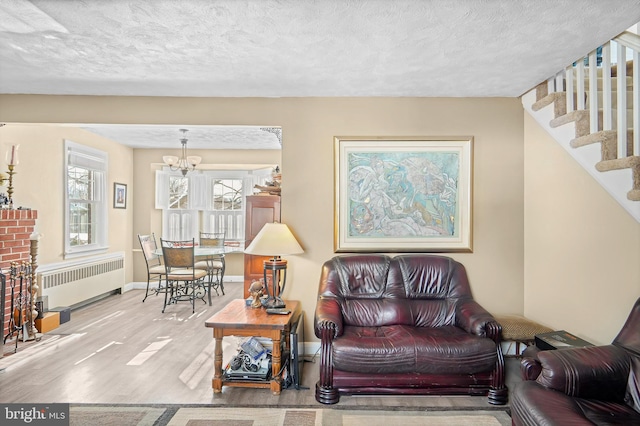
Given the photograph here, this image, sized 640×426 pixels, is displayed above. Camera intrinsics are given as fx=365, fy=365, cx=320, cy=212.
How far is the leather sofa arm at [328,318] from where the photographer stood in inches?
108

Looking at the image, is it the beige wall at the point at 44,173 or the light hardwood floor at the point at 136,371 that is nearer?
the light hardwood floor at the point at 136,371

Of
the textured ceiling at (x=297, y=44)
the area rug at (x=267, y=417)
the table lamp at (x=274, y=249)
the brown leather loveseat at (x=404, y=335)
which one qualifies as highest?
the textured ceiling at (x=297, y=44)

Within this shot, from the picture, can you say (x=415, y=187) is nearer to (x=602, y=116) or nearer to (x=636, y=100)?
(x=602, y=116)

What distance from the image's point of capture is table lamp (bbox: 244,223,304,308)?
311cm

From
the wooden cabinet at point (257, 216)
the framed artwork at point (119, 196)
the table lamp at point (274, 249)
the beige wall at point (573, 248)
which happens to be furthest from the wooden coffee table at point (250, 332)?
the framed artwork at point (119, 196)

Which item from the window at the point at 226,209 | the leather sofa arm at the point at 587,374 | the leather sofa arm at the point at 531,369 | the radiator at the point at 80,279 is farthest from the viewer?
the window at the point at 226,209

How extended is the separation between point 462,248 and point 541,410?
1.98 metres

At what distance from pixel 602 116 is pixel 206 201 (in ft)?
20.4

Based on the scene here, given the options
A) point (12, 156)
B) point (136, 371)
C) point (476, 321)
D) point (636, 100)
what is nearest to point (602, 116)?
point (636, 100)

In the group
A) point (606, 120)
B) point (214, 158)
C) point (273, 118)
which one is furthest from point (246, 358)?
point (214, 158)

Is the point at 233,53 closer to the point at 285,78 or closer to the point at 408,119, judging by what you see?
the point at 285,78

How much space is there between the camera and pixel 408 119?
3.66 metres

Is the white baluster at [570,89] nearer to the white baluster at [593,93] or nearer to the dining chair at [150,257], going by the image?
the white baluster at [593,93]

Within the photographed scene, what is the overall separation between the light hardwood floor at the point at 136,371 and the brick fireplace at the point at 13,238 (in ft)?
2.37
